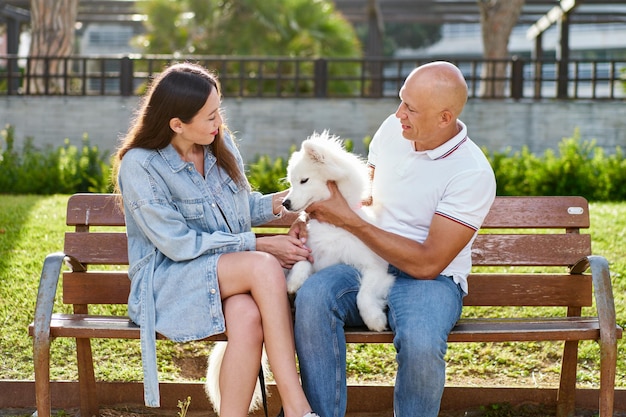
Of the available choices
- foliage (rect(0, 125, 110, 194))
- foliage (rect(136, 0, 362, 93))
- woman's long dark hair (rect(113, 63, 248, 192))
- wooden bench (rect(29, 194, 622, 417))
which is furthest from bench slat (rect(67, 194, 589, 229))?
foliage (rect(136, 0, 362, 93))

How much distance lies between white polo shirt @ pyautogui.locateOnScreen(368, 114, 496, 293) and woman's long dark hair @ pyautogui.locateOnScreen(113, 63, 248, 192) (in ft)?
2.77

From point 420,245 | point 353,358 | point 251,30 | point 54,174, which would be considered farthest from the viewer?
point 251,30

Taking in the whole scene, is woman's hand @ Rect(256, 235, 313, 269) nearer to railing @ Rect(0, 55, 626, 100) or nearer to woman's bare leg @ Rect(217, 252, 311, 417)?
woman's bare leg @ Rect(217, 252, 311, 417)

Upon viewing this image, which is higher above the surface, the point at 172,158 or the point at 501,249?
the point at 172,158

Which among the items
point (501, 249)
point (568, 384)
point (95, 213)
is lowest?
point (568, 384)

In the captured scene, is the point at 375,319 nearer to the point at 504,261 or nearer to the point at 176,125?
the point at 504,261

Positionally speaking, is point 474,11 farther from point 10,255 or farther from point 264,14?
point 10,255

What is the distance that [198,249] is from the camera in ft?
11.6

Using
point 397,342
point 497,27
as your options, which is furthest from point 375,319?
point 497,27

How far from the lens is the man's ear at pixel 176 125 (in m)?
3.64

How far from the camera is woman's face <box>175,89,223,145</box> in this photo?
A: 362 centimetres

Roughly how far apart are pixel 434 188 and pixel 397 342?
711 mm

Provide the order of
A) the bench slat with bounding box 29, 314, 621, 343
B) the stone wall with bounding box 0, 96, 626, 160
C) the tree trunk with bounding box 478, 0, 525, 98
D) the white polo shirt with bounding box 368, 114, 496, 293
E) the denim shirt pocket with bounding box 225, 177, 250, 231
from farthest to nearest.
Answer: the tree trunk with bounding box 478, 0, 525, 98, the stone wall with bounding box 0, 96, 626, 160, the denim shirt pocket with bounding box 225, 177, 250, 231, the white polo shirt with bounding box 368, 114, 496, 293, the bench slat with bounding box 29, 314, 621, 343

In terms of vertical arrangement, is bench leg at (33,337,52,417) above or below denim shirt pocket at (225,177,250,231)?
below
